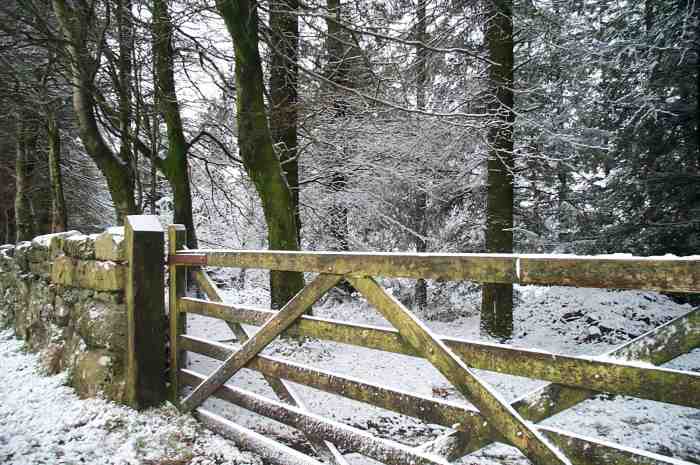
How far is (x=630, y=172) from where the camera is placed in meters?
7.92

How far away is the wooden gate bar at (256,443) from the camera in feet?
7.95

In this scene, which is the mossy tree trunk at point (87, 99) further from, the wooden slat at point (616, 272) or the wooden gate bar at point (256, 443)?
the wooden slat at point (616, 272)

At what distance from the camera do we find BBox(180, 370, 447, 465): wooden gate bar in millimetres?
1922

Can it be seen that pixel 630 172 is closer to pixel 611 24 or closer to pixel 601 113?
pixel 601 113

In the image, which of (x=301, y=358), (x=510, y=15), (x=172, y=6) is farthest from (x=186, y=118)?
(x=510, y=15)

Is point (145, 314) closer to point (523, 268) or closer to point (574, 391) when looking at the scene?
point (523, 268)

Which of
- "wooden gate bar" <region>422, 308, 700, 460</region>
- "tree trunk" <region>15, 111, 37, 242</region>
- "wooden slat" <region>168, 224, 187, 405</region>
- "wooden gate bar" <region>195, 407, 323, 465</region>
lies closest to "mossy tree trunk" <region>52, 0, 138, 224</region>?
"wooden slat" <region>168, 224, 187, 405</region>

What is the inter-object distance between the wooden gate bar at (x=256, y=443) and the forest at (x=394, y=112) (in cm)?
308

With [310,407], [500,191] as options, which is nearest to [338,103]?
[500,191]

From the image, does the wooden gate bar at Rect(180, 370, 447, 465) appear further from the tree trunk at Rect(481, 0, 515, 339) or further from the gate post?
the tree trunk at Rect(481, 0, 515, 339)

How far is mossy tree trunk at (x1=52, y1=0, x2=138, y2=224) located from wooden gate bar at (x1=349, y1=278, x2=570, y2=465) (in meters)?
5.36

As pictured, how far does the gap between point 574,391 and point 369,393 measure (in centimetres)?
100

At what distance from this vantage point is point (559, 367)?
160 cm

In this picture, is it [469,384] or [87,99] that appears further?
[87,99]
